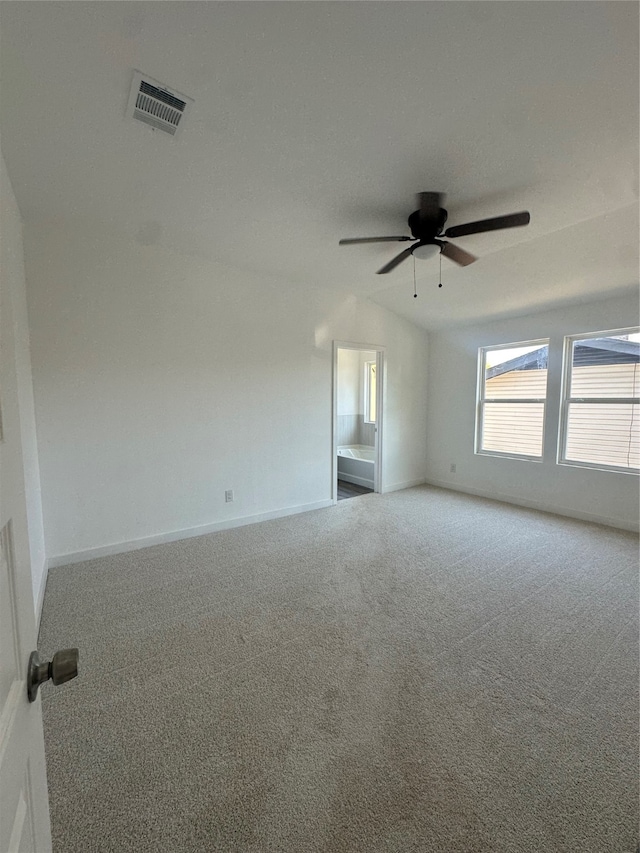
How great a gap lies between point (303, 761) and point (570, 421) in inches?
168

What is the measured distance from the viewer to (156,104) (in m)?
1.67

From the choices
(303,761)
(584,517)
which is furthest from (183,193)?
(584,517)

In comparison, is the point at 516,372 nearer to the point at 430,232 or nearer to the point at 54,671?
the point at 430,232

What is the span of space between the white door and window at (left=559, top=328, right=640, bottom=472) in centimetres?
484

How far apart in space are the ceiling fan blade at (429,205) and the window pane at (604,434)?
2.94 m

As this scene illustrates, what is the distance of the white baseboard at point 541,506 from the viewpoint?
3717 millimetres

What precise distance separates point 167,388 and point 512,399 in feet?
13.6

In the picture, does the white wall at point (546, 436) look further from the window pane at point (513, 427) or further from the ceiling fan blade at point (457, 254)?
the ceiling fan blade at point (457, 254)

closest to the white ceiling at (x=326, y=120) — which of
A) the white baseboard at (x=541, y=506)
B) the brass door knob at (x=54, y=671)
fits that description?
the brass door knob at (x=54, y=671)

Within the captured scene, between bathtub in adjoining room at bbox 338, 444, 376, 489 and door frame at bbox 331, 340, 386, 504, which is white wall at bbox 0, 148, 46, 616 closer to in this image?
door frame at bbox 331, 340, 386, 504

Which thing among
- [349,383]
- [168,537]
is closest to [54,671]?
[168,537]

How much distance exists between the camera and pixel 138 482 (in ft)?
10.5

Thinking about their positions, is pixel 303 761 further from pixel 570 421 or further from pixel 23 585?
pixel 570 421

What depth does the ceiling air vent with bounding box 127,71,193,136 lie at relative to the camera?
5.16ft
